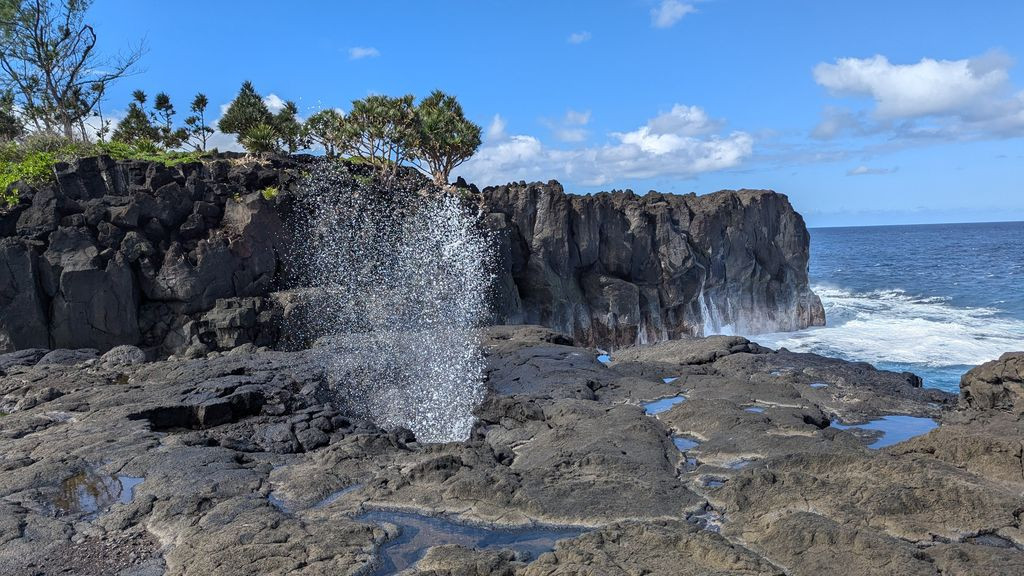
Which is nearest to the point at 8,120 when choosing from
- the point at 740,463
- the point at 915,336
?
the point at 740,463

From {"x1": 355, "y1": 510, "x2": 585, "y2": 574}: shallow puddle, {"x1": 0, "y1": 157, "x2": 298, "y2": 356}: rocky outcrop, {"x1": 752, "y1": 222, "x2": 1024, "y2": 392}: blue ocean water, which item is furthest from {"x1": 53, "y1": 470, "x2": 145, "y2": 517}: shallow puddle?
{"x1": 752, "y1": 222, "x2": 1024, "y2": 392}: blue ocean water

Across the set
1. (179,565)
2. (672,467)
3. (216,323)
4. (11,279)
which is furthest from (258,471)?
(11,279)

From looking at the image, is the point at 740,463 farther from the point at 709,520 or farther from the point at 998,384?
the point at 998,384

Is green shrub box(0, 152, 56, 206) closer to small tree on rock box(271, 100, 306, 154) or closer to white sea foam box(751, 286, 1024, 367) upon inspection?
small tree on rock box(271, 100, 306, 154)

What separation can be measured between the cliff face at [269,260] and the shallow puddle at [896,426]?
65.2 feet

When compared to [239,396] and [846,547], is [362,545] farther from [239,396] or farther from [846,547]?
[239,396]

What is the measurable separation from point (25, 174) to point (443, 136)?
19092 mm

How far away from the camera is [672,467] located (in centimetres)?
1080

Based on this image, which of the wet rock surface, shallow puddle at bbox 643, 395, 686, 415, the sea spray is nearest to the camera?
the wet rock surface

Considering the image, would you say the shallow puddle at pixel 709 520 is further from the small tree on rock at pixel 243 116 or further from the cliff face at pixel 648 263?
the small tree on rock at pixel 243 116

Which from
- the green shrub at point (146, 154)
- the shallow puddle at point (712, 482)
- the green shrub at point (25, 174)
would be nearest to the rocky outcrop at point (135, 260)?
the green shrub at point (25, 174)

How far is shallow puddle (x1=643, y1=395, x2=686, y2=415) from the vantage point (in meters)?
14.5

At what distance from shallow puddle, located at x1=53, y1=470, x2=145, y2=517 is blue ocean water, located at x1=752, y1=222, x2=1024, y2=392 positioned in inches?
1044

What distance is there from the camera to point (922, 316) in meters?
45.4
